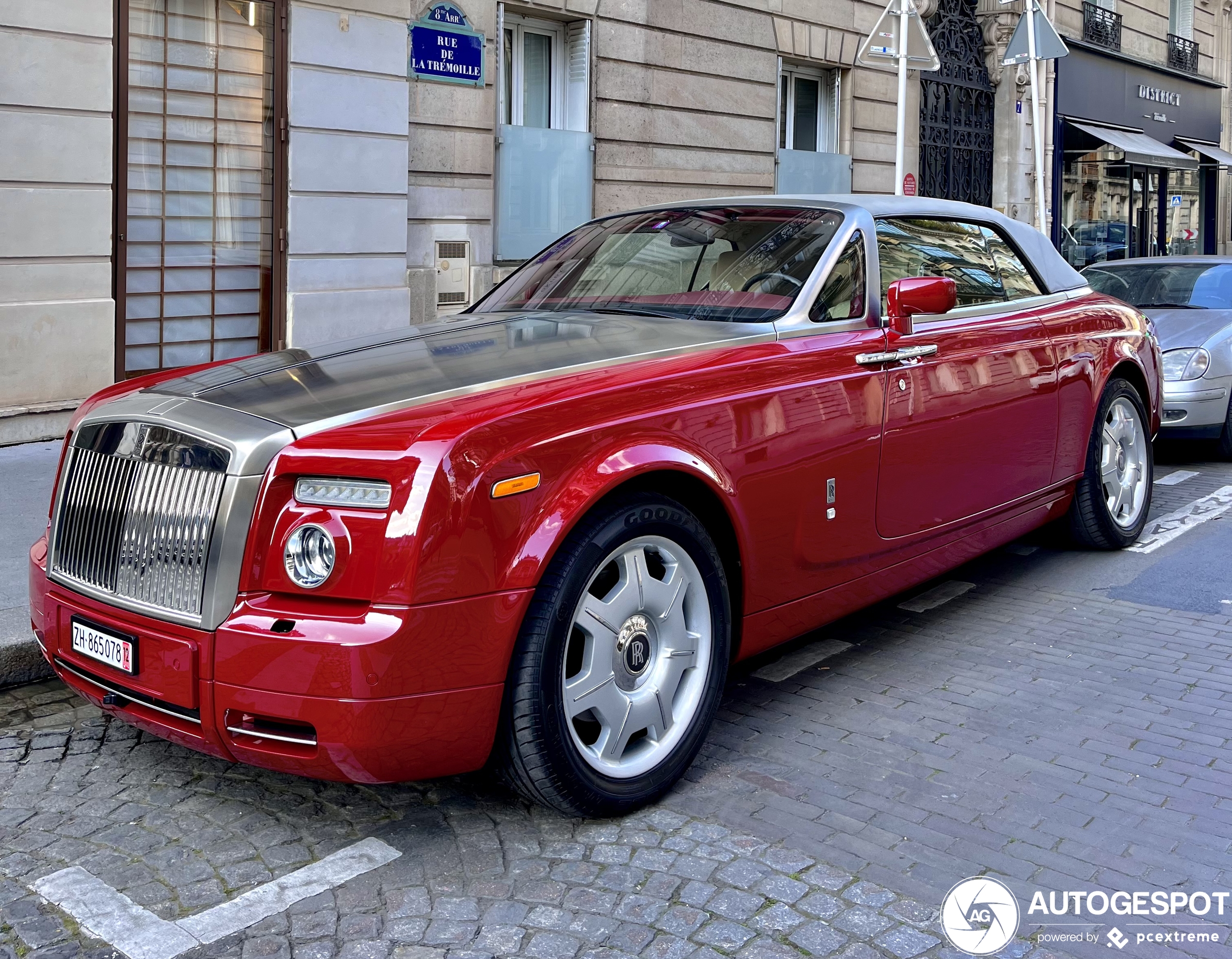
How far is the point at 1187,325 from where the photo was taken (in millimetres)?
9359

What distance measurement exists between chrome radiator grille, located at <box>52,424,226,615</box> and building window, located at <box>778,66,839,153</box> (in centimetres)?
1344

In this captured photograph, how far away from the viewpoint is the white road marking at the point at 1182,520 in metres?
6.59

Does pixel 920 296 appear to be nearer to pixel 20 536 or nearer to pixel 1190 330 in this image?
pixel 20 536

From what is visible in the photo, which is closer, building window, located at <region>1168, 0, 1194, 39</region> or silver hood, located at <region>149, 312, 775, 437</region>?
silver hood, located at <region>149, 312, 775, 437</region>

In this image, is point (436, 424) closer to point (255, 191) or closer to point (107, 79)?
point (107, 79)

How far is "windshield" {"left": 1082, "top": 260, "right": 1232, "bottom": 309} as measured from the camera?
988 centimetres

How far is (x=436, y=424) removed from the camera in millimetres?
3051

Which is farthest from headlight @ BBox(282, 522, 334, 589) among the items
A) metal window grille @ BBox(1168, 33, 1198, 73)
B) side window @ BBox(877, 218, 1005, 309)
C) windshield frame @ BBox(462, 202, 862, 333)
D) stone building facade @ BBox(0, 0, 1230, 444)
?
metal window grille @ BBox(1168, 33, 1198, 73)

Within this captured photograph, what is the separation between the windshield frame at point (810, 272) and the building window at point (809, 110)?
1135 cm

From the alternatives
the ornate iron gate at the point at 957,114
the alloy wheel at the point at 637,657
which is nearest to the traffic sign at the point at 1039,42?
the ornate iron gate at the point at 957,114

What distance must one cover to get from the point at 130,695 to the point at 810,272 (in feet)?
8.17

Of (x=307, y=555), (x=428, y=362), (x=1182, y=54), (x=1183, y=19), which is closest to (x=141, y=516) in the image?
(x=307, y=555)

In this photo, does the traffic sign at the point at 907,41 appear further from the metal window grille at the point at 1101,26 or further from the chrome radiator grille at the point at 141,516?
the metal window grille at the point at 1101,26

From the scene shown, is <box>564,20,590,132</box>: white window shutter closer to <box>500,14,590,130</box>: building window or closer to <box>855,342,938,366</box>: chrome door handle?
<box>500,14,590,130</box>: building window
